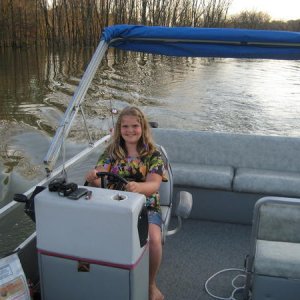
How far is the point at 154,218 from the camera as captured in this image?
2.22 meters

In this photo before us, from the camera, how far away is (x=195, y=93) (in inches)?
530

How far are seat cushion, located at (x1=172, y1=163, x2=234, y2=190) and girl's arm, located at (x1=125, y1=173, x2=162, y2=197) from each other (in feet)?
3.61

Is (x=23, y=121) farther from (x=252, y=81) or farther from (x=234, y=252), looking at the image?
(x=252, y=81)

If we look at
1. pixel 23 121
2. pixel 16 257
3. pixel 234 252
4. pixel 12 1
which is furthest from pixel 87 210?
pixel 12 1

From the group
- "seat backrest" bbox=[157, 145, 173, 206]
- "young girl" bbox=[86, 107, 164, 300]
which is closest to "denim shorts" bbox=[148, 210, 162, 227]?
"young girl" bbox=[86, 107, 164, 300]

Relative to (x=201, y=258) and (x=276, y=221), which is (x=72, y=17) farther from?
(x=276, y=221)

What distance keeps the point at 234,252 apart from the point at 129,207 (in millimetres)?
1622

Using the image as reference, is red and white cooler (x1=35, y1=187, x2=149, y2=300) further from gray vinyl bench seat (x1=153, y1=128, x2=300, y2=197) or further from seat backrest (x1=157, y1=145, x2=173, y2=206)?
gray vinyl bench seat (x1=153, y1=128, x2=300, y2=197)

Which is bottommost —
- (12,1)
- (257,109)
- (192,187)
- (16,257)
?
(257,109)

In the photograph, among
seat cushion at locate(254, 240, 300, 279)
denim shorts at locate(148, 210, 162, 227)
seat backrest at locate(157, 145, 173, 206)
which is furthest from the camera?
seat backrest at locate(157, 145, 173, 206)

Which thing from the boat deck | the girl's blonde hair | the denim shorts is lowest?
the boat deck

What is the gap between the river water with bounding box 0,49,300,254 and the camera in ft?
21.8

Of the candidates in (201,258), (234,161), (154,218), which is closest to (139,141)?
(154,218)

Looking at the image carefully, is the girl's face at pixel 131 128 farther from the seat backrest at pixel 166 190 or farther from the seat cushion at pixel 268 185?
the seat cushion at pixel 268 185
